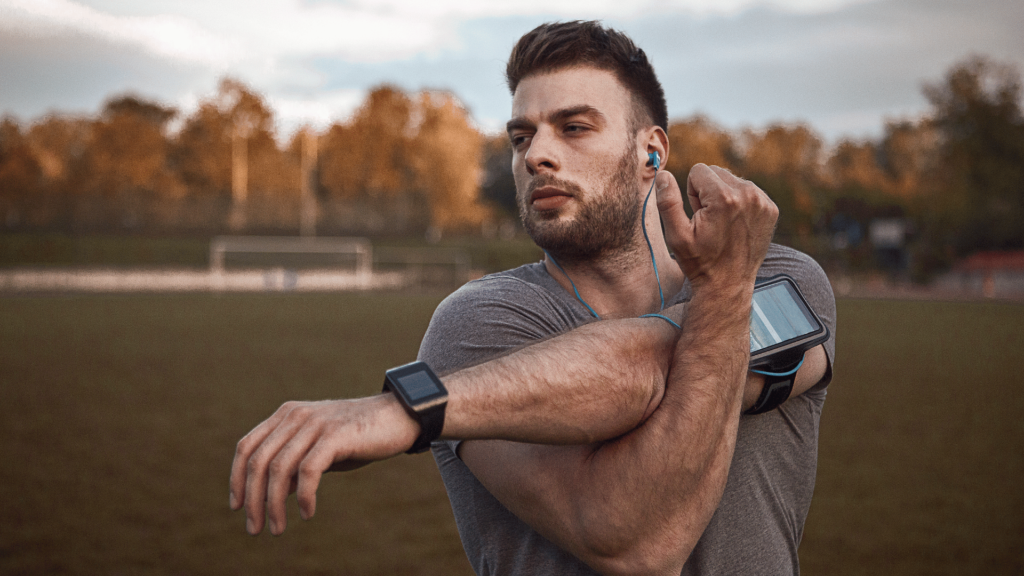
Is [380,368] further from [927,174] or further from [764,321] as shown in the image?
[927,174]

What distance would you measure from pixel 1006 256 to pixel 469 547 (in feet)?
174

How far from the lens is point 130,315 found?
24.3 m

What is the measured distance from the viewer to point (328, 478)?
24.2ft

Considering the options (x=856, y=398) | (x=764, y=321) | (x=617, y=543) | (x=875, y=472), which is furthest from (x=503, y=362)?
(x=856, y=398)

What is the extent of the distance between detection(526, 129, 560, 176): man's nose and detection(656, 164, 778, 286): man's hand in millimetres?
623

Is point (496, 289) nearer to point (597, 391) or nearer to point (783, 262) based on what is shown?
point (597, 391)

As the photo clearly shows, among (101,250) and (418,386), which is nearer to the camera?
(418,386)

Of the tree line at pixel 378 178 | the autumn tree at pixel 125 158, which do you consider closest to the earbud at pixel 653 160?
the tree line at pixel 378 178

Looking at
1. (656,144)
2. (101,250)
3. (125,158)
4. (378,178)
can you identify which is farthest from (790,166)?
(656,144)

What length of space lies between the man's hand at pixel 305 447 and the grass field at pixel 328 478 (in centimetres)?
412

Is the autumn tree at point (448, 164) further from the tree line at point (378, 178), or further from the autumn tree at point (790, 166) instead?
the autumn tree at point (790, 166)

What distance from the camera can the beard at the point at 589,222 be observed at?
7.22ft

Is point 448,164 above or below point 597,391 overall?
above

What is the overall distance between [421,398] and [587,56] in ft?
4.11
